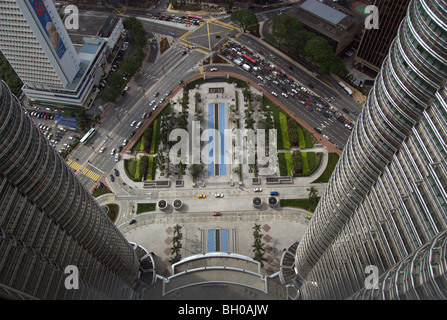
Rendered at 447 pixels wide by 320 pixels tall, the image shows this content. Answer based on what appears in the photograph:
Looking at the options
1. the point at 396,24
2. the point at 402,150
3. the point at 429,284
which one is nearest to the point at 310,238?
the point at 402,150

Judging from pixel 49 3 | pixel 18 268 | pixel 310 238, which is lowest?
pixel 18 268

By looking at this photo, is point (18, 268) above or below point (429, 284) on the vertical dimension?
above

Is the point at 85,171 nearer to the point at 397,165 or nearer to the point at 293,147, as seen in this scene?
the point at 293,147

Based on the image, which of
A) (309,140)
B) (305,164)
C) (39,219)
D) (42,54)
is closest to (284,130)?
(309,140)

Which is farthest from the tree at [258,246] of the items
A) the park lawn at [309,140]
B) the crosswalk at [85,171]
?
the crosswalk at [85,171]

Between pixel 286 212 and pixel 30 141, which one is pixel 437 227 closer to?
Result: pixel 30 141
